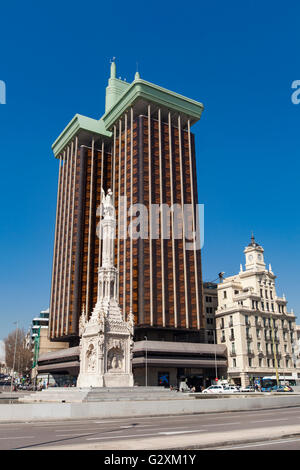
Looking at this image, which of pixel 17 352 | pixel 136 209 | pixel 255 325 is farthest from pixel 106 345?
pixel 17 352

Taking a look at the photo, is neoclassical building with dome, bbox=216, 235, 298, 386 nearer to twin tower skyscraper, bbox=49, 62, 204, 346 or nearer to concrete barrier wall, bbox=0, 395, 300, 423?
twin tower skyscraper, bbox=49, 62, 204, 346

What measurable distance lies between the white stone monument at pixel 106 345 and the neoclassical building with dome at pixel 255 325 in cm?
5891

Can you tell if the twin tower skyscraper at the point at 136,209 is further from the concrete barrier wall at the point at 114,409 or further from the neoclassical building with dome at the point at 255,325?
the concrete barrier wall at the point at 114,409

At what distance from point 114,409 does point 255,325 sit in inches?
2931

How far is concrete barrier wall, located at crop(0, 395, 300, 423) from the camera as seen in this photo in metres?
26.4

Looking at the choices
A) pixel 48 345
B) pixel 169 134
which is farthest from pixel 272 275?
pixel 48 345

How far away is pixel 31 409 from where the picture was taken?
87.9 ft

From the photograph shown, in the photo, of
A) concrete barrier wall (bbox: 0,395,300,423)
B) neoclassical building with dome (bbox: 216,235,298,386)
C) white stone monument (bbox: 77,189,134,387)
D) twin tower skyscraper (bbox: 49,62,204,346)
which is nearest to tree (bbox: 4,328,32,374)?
twin tower skyscraper (bbox: 49,62,204,346)

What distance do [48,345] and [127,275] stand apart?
5171 cm

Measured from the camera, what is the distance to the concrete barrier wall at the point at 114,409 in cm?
2642

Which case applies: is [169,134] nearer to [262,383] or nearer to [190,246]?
[190,246]

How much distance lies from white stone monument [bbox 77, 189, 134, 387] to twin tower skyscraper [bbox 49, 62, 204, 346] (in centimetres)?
4339

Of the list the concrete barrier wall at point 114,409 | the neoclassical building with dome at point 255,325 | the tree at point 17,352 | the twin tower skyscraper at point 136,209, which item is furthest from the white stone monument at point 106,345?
the tree at point 17,352
